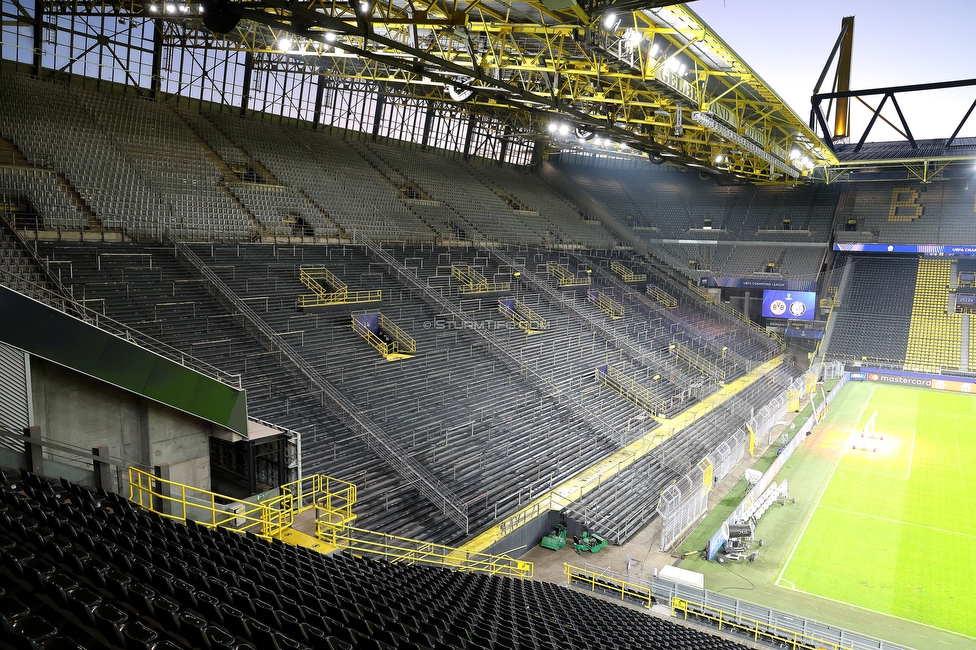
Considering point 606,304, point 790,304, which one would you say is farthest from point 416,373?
point 790,304

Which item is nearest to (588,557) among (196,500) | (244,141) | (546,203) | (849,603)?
(849,603)

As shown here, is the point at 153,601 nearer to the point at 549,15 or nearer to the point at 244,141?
the point at 549,15

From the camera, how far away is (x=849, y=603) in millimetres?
16125

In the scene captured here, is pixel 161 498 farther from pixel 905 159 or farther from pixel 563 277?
pixel 905 159

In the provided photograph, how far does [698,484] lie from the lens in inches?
824

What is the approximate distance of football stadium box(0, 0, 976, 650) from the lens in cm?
912

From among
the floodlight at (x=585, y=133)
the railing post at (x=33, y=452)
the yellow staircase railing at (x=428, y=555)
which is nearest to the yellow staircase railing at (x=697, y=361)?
the floodlight at (x=585, y=133)

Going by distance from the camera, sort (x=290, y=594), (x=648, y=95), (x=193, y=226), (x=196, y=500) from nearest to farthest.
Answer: (x=290, y=594) → (x=196, y=500) → (x=193, y=226) → (x=648, y=95)

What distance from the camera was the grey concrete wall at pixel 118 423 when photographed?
39.9ft

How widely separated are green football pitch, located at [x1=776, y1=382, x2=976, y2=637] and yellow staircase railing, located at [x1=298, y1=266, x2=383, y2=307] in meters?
16.8

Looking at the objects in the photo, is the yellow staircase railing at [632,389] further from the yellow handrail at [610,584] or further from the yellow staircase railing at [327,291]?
the yellow handrail at [610,584]

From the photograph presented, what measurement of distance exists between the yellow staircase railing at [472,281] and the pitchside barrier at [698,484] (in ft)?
41.4

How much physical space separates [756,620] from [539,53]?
55.8ft

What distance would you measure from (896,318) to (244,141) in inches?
1670
